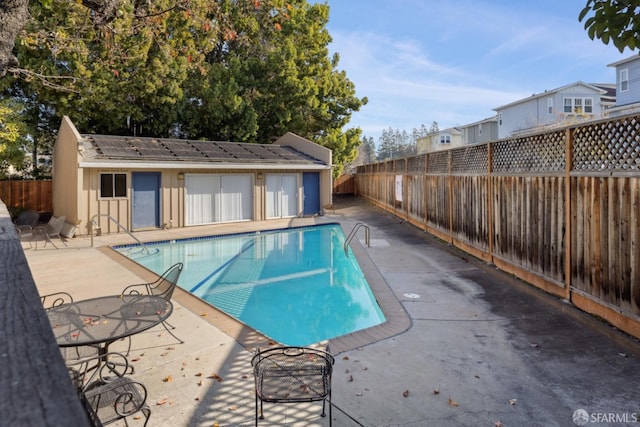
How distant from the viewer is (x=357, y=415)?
3.31 metres

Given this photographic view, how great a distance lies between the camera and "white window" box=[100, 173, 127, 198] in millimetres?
14344

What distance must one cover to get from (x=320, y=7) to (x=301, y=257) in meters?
19.1

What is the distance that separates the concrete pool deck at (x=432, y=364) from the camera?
11.0 ft

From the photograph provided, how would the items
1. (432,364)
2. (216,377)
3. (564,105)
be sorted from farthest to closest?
1. (564,105)
2. (432,364)
3. (216,377)

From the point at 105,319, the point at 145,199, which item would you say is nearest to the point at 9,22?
the point at 105,319

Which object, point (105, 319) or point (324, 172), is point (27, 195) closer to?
point (324, 172)

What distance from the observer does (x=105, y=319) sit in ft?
13.2

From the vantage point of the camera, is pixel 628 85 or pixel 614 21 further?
A: pixel 628 85

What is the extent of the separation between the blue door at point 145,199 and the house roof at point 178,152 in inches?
30.2

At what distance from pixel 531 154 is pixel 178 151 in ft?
45.8

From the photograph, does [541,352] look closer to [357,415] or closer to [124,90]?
[357,415]

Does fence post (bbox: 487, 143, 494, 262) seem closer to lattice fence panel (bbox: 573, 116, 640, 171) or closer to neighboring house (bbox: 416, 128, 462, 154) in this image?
lattice fence panel (bbox: 573, 116, 640, 171)

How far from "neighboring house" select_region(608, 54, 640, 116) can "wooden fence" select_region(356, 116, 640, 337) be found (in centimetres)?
2046
